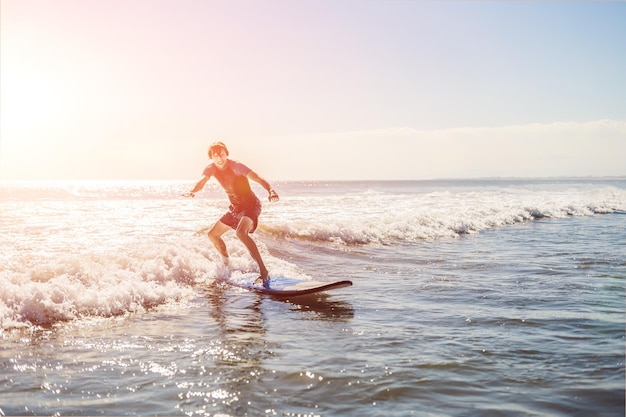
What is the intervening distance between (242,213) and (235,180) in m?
0.68

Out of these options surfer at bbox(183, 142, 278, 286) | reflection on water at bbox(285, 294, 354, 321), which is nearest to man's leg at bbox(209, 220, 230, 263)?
surfer at bbox(183, 142, 278, 286)

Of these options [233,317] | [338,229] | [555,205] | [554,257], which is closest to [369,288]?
[233,317]

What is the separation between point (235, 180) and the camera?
31.8 feet

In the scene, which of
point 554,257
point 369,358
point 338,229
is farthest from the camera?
point 338,229

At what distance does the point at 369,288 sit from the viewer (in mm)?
9352

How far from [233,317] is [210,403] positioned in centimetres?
322

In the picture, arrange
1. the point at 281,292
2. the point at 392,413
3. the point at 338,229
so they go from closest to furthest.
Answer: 1. the point at 392,413
2. the point at 281,292
3. the point at 338,229

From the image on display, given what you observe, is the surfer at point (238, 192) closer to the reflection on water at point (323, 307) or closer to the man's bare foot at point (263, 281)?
the man's bare foot at point (263, 281)

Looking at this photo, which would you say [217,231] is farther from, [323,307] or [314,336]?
[314,336]

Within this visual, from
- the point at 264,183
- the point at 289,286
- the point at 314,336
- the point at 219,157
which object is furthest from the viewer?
the point at 219,157

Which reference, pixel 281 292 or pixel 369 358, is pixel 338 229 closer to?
pixel 281 292

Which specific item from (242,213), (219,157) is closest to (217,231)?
(242,213)

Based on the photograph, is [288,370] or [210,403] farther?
[288,370]

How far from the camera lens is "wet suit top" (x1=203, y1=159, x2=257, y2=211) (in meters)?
9.48
